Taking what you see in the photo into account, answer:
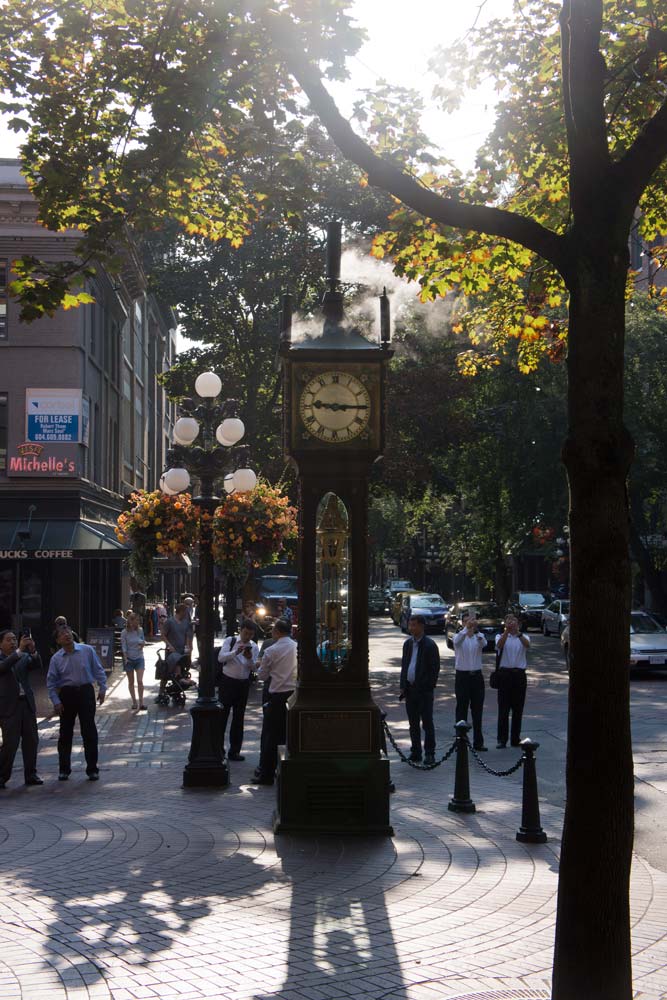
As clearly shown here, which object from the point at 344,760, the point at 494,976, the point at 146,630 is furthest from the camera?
the point at 146,630

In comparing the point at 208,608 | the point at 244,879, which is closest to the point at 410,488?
the point at 208,608

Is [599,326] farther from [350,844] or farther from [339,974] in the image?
[350,844]

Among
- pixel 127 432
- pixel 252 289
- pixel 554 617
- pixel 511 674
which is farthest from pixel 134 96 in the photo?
pixel 554 617

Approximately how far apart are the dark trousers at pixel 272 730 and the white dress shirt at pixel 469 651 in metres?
3.43

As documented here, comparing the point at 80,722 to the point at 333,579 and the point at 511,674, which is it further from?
the point at 511,674

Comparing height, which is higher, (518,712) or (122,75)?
(122,75)

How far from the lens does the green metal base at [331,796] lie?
1004cm

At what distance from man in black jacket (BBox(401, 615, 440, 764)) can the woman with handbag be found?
4.06ft

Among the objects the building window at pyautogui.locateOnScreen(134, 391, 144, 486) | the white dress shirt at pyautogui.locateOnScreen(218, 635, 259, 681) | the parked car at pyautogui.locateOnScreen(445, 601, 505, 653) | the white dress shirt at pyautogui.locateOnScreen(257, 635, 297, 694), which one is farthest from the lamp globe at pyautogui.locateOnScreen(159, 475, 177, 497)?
the building window at pyautogui.locateOnScreen(134, 391, 144, 486)

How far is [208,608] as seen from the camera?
45.4 feet

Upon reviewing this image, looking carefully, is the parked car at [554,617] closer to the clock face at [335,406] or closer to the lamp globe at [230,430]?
the lamp globe at [230,430]

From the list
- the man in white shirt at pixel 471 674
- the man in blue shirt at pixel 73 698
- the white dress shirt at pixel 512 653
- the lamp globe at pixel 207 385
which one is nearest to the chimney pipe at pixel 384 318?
the lamp globe at pixel 207 385

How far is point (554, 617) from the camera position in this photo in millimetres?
42938

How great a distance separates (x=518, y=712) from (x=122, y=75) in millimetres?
10652
